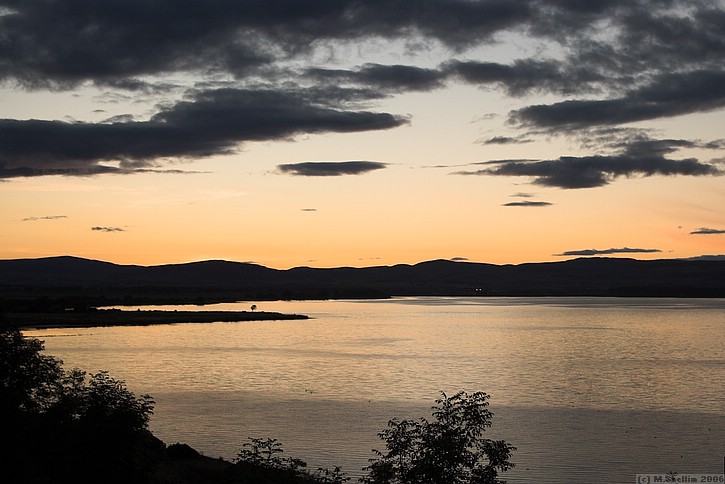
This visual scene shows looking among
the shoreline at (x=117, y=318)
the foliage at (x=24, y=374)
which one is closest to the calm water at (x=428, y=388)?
the shoreline at (x=117, y=318)

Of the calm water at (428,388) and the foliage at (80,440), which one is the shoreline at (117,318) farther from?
the foliage at (80,440)

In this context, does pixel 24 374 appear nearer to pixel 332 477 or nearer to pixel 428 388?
pixel 332 477

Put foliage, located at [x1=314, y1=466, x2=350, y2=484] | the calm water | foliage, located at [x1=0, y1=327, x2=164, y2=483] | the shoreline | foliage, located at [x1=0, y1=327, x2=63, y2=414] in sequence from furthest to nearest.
Answer: the shoreline
the calm water
foliage, located at [x1=0, y1=327, x2=63, y2=414]
foliage, located at [x1=314, y1=466, x2=350, y2=484]
foliage, located at [x1=0, y1=327, x2=164, y2=483]

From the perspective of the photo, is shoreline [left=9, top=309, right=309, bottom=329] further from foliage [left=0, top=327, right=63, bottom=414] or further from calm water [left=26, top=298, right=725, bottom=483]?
foliage [left=0, top=327, right=63, bottom=414]

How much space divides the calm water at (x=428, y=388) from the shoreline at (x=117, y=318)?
804 centimetres

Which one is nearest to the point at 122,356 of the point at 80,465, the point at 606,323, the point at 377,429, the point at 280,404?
the point at 280,404

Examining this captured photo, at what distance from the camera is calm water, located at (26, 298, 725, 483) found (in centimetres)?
3969

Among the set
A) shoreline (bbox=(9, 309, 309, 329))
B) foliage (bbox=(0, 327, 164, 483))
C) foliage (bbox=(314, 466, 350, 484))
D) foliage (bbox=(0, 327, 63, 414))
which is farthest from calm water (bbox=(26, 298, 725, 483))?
foliage (bbox=(0, 327, 164, 483))

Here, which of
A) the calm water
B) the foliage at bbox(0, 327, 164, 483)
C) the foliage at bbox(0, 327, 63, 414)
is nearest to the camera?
the foliage at bbox(0, 327, 164, 483)

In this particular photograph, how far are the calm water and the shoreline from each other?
26.4ft

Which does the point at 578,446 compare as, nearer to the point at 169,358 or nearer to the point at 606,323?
the point at 169,358

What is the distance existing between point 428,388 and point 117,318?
9136 cm

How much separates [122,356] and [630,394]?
163ft

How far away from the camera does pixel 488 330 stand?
5408 inches
